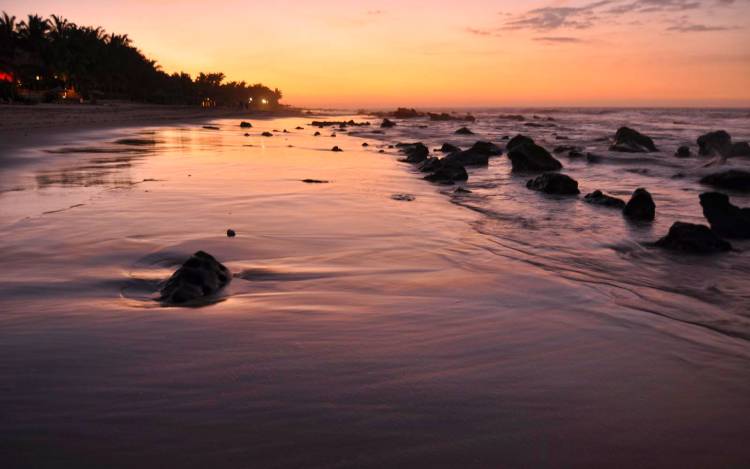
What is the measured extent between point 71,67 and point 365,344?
208 feet

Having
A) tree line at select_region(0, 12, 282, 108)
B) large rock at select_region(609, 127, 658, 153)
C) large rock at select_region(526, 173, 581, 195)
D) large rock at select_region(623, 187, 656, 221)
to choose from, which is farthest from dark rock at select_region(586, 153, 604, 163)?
tree line at select_region(0, 12, 282, 108)

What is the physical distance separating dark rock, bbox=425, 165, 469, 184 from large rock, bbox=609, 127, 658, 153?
37.0 ft

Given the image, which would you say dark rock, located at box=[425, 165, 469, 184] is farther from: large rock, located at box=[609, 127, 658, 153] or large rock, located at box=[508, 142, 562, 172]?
large rock, located at box=[609, 127, 658, 153]

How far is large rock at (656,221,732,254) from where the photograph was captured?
223 inches

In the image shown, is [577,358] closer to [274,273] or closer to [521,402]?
[521,402]

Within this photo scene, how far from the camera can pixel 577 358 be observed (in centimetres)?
294

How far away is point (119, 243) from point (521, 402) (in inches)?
176

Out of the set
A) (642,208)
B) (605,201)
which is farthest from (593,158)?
(642,208)

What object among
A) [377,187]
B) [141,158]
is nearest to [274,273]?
[377,187]

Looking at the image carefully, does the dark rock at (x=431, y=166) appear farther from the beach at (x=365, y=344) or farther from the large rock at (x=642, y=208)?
the beach at (x=365, y=344)

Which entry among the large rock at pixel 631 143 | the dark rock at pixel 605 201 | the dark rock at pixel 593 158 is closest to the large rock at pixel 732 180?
the dark rock at pixel 605 201

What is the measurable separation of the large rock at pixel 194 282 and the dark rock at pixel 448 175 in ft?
28.2

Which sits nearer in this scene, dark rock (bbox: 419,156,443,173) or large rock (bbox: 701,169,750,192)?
large rock (bbox: 701,169,750,192)

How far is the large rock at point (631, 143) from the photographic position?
20625mm
